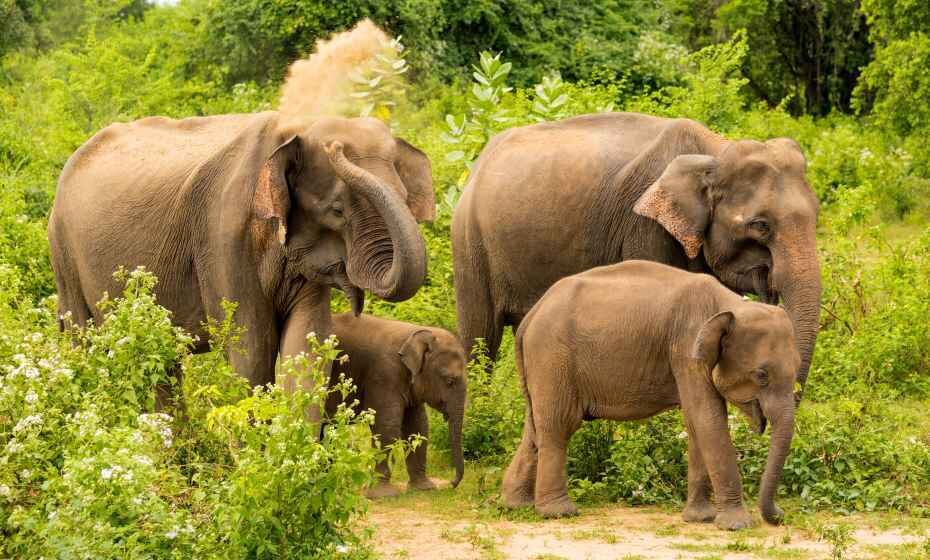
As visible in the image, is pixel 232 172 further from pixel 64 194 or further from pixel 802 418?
pixel 802 418

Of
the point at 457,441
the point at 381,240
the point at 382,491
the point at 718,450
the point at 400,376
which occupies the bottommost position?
the point at 382,491

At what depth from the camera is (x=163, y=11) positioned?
31.2 metres

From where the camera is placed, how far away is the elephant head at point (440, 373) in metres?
9.61

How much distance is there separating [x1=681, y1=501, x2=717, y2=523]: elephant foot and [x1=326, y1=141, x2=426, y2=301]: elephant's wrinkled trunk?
5.92 ft

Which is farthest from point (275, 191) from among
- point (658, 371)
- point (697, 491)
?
point (697, 491)

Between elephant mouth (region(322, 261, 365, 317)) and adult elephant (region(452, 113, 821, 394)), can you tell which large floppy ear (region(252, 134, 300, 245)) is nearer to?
elephant mouth (region(322, 261, 365, 317))

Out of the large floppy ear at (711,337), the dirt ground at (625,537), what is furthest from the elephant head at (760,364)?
the dirt ground at (625,537)

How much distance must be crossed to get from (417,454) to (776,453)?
2620mm

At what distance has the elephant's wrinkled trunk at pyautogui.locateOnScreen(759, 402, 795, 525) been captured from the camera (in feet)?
25.6

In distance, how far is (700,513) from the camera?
8.36 metres

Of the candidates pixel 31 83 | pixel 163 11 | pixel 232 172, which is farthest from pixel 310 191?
pixel 163 11

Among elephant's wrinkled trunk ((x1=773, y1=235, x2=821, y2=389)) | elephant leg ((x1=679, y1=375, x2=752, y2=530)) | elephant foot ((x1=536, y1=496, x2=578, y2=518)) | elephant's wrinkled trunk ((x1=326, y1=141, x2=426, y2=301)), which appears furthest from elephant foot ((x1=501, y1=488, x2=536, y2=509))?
elephant's wrinkled trunk ((x1=773, y1=235, x2=821, y2=389))

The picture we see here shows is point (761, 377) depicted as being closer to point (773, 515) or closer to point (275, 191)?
point (773, 515)

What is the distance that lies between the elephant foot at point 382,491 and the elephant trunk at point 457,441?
1.12 ft
